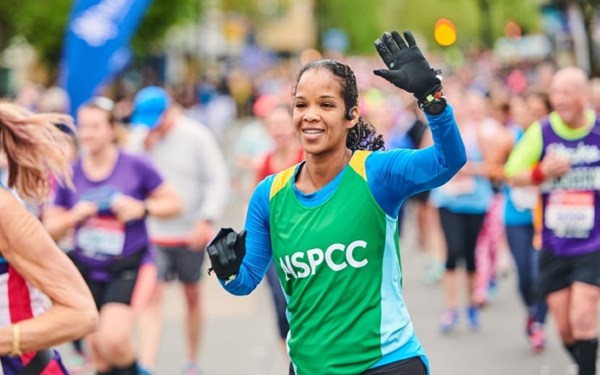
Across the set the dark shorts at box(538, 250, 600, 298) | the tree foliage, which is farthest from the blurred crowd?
the tree foliage

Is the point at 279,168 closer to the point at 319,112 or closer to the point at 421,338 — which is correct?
the point at 421,338

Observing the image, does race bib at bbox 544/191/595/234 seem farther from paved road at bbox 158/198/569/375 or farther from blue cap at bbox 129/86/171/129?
blue cap at bbox 129/86/171/129

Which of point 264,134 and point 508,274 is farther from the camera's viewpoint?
point 264,134

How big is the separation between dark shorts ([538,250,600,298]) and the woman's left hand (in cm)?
251

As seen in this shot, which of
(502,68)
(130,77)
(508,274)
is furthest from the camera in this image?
(502,68)

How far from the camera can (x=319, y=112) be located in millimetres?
4098

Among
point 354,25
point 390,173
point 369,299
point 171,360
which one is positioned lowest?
point 171,360

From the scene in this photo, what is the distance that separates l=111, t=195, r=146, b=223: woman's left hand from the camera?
7.15 meters

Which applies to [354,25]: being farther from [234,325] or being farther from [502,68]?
[234,325]

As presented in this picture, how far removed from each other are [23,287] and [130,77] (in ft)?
126

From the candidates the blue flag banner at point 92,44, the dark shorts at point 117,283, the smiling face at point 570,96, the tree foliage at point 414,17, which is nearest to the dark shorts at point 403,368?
the dark shorts at point 117,283

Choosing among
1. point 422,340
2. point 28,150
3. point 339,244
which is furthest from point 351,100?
point 422,340

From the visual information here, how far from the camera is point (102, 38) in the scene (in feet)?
42.9

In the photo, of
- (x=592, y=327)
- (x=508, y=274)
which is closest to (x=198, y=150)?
(x=592, y=327)
